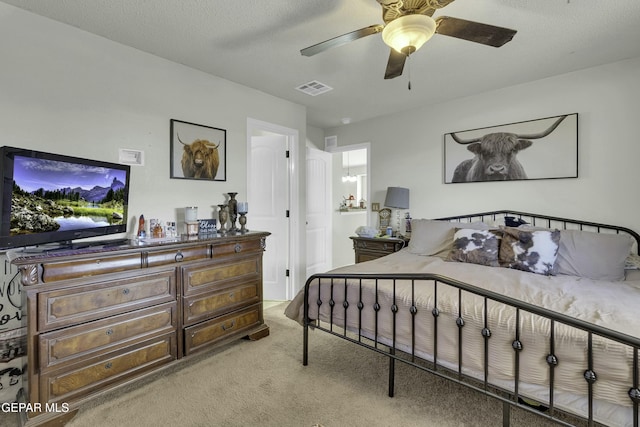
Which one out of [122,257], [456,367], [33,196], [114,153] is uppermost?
[114,153]

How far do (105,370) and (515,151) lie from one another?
168 inches

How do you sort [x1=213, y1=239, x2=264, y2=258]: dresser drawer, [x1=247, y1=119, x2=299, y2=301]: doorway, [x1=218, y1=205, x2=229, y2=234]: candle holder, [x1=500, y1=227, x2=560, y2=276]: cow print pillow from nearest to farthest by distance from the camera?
[x1=500, y1=227, x2=560, y2=276]: cow print pillow < [x1=213, y1=239, x2=264, y2=258]: dresser drawer < [x1=218, y1=205, x2=229, y2=234]: candle holder < [x1=247, y1=119, x2=299, y2=301]: doorway

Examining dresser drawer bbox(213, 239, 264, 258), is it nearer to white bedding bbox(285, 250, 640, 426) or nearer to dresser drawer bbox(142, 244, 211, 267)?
dresser drawer bbox(142, 244, 211, 267)

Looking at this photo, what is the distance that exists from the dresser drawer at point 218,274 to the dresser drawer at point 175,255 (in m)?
0.09

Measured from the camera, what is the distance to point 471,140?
367 centimetres

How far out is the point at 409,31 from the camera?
1617 millimetres

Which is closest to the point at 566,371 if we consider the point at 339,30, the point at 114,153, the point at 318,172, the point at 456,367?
the point at 456,367

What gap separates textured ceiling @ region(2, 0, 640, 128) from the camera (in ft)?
6.66

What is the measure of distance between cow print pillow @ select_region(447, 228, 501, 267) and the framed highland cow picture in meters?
2.50

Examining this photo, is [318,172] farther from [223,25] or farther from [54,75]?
[54,75]

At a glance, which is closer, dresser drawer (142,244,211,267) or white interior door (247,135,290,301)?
dresser drawer (142,244,211,267)

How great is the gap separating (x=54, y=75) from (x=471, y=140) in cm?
409

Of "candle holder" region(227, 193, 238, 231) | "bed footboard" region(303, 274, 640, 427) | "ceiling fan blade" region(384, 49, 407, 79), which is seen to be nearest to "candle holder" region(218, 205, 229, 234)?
"candle holder" region(227, 193, 238, 231)

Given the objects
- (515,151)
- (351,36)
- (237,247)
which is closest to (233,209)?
(237,247)
